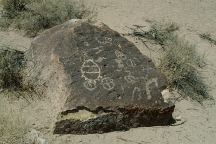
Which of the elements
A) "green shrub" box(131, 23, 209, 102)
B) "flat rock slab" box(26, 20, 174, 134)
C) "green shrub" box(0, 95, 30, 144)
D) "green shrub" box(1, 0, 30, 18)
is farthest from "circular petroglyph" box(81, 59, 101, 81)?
"green shrub" box(1, 0, 30, 18)

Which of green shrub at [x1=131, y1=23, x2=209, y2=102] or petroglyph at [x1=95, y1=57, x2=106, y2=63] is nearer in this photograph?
petroglyph at [x1=95, y1=57, x2=106, y2=63]

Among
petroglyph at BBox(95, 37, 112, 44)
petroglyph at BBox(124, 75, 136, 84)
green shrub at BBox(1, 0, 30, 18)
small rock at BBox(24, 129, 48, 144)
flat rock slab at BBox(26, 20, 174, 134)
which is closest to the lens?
small rock at BBox(24, 129, 48, 144)

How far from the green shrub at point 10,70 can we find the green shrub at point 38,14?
1.22 m

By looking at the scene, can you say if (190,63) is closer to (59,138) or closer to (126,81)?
(126,81)

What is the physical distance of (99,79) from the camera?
211 inches

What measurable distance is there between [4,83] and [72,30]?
108 centimetres

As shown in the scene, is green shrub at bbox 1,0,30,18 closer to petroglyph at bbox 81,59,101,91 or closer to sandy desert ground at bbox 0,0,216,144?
sandy desert ground at bbox 0,0,216,144

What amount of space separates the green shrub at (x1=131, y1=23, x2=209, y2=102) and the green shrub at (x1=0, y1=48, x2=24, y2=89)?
80.6 inches

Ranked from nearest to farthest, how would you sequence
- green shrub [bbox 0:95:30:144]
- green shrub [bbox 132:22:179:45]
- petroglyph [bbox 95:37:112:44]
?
green shrub [bbox 0:95:30:144], petroglyph [bbox 95:37:112:44], green shrub [bbox 132:22:179:45]

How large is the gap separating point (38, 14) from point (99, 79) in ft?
8.06

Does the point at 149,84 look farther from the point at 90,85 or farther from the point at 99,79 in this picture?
the point at 90,85

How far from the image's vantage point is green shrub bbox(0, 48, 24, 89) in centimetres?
549

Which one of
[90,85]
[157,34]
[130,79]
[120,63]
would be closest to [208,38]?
[157,34]

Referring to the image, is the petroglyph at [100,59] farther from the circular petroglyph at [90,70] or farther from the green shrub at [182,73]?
the green shrub at [182,73]
